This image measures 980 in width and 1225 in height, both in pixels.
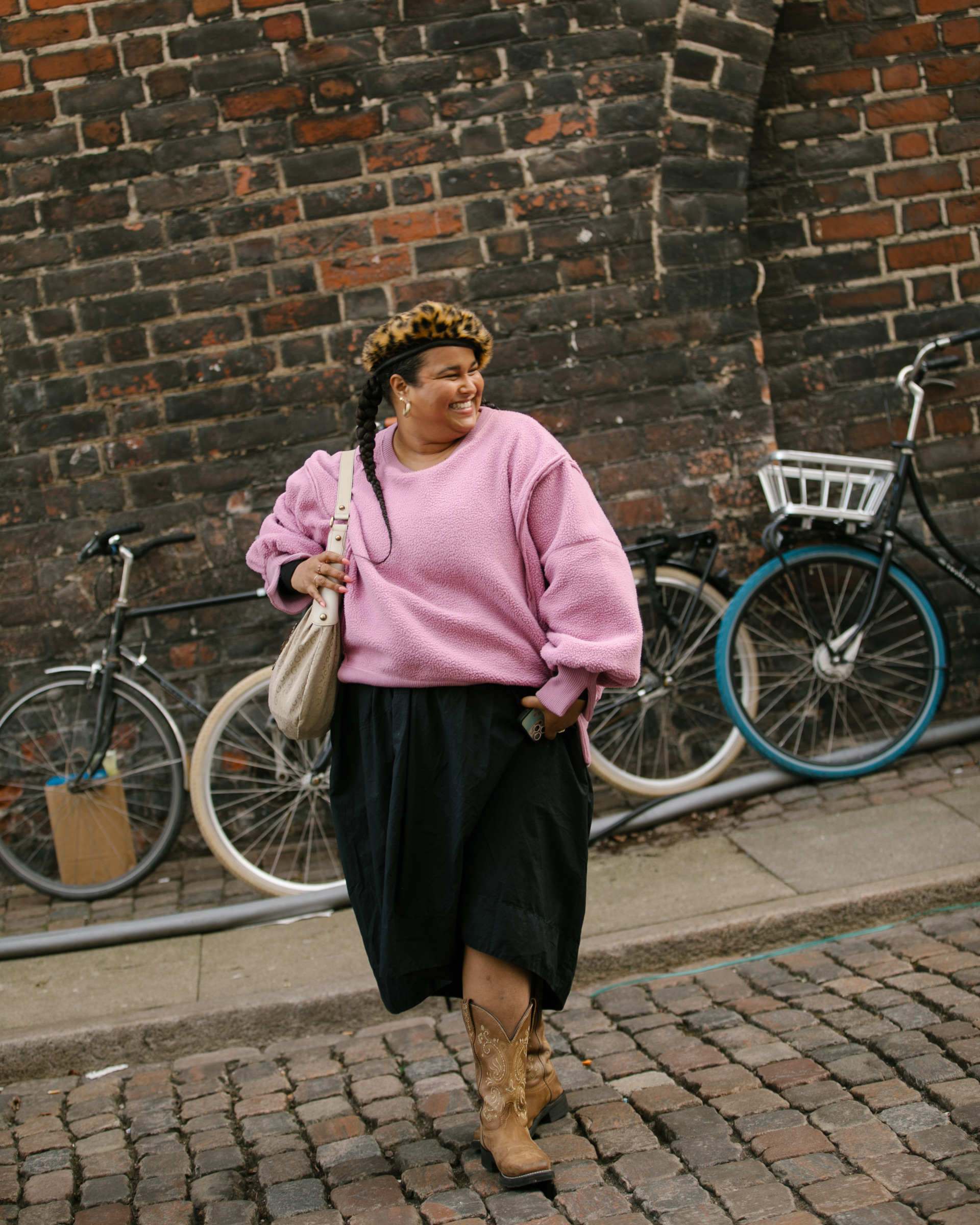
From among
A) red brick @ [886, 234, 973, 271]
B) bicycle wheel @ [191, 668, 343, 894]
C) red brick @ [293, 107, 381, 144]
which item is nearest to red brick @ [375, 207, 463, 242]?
red brick @ [293, 107, 381, 144]

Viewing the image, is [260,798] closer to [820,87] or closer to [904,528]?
[904,528]

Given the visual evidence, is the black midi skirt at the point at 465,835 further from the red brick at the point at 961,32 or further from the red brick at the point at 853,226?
the red brick at the point at 961,32

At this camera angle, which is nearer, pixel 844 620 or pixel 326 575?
pixel 326 575

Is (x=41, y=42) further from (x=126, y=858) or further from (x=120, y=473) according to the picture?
(x=126, y=858)

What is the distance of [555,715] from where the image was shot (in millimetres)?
2400

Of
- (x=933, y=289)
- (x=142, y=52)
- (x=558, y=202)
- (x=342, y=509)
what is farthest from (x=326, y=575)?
(x=933, y=289)

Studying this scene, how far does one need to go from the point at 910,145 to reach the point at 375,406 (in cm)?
313

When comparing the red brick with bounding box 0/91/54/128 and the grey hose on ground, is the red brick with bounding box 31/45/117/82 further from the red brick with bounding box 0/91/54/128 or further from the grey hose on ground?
the grey hose on ground

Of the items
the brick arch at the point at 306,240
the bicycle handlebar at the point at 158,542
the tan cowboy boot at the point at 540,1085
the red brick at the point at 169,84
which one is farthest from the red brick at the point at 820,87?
the tan cowboy boot at the point at 540,1085

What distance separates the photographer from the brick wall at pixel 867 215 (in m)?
4.64

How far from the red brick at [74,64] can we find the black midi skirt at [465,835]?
112 inches

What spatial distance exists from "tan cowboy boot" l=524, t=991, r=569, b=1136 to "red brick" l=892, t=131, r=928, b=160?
3664 millimetres

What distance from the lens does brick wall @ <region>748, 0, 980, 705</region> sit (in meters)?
4.64

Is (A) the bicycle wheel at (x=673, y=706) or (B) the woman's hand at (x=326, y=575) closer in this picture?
(B) the woman's hand at (x=326, y=575)
